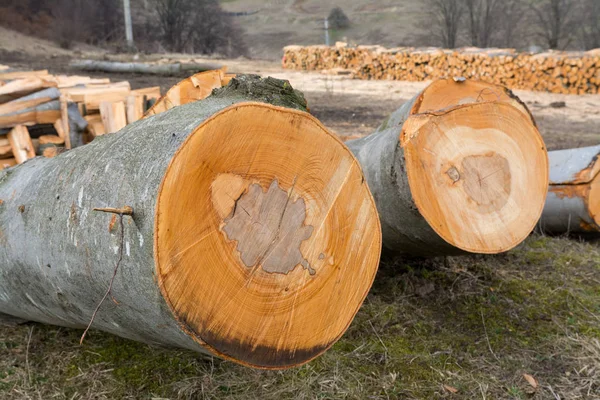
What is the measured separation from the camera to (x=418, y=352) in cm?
311

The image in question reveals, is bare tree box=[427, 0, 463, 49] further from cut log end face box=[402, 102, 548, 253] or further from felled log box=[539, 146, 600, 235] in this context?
cut log end face box=[402, 102, 548, 253]

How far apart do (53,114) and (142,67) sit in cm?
1068

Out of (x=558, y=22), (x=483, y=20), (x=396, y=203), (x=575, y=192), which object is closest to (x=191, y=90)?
(x=396, y=203)

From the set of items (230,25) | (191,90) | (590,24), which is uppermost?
(230,25)

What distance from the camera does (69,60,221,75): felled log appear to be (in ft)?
50.8

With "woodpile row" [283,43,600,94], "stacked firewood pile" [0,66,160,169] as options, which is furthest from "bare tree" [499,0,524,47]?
"stacked firewood pile" [0,66,160,169]

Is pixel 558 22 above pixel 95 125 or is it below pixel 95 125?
above

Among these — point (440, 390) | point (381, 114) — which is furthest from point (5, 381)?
point (381, 114)

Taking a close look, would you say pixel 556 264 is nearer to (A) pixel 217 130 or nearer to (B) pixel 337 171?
(B) pixel 337 171

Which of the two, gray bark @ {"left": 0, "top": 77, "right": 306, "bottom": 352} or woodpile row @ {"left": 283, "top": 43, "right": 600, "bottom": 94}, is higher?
woodpile row @ {"left": 283, "top": 43, "right": 600, "bottom": 94}

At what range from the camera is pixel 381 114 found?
1051 centimetres

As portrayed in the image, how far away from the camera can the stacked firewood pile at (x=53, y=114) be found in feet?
17.1

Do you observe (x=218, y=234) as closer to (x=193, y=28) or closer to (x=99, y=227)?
(x=99, y=227)

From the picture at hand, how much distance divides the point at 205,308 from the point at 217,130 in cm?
56
